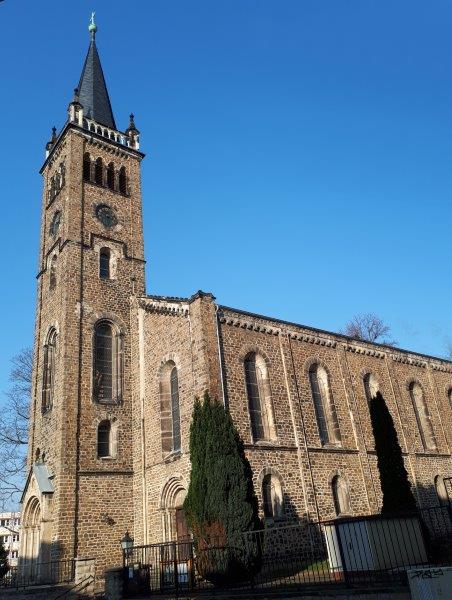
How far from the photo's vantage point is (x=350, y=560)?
13328mm

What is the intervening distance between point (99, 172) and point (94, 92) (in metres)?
7.14

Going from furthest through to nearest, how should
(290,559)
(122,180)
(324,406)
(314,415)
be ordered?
(122,180)
(324,406)
(314,415)
(290,559)

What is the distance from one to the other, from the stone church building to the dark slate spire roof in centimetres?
219

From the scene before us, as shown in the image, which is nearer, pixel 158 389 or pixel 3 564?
pixel 158 389

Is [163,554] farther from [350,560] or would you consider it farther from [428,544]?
[428,544]

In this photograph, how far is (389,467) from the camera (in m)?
18.9

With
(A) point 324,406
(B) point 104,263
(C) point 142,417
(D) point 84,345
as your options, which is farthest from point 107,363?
(A) point 324,406

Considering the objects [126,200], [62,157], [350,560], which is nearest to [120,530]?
[350,560]

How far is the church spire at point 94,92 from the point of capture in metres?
32.8

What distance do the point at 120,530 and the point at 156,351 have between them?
7718 mm

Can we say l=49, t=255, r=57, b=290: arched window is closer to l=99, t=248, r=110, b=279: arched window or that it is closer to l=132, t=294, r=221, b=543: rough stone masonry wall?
l=99, t=248, r=110, b=279: arched window

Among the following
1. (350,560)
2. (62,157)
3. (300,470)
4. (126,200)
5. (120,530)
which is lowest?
(350,560)

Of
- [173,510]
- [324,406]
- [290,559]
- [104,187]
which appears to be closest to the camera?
[290,559]

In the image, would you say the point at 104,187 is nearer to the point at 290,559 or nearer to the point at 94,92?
the point at 94,92
